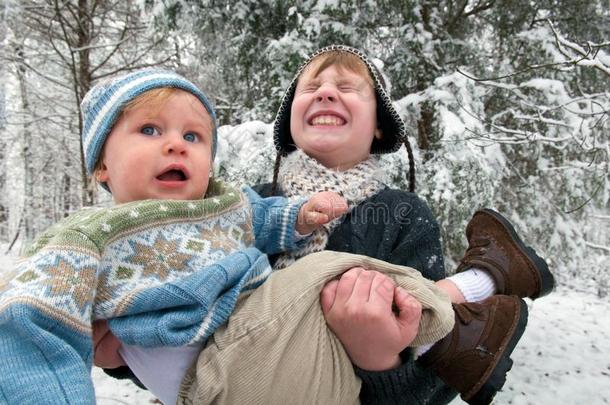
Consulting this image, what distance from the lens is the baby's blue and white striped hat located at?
1.32 m

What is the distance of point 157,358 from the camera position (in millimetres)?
1085

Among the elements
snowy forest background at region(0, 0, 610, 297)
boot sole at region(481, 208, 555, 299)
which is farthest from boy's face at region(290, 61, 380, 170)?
snowy forest background at region(0, 0, 610, 297)

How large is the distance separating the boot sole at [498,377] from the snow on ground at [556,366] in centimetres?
372

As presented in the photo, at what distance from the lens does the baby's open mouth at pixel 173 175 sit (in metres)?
1.29

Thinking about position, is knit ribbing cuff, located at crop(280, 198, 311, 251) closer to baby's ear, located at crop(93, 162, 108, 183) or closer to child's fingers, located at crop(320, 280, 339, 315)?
child's fingers, located at crop(320, 280, 339, 315)

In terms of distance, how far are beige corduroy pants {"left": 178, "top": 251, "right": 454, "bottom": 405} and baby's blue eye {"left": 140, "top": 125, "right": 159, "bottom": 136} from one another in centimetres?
61

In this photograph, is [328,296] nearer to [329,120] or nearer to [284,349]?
[284,349]

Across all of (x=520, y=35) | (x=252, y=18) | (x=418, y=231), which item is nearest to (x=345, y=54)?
(x=418, y=231)

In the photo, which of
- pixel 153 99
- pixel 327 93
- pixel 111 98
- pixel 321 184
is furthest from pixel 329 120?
pixel 111 98

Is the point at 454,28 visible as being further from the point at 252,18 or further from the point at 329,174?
the point at 329,174

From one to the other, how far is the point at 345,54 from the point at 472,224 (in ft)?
3.10

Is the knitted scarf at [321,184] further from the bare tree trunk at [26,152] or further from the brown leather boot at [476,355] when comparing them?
the bare tree trunk at [26,152]

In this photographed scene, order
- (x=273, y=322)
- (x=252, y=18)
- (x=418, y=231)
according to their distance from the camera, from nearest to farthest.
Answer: (x=273, y=322) → (x=418, y=231) → (x=252, y=18)

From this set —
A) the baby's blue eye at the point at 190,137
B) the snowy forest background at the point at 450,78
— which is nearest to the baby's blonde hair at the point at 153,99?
the baby's blue eye at the point at 190,137
